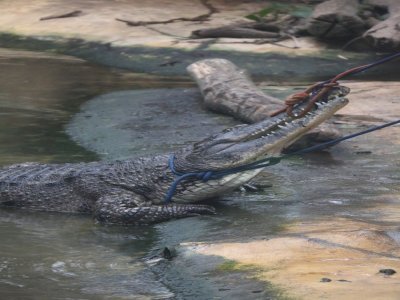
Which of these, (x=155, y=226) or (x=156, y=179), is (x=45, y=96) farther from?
(x=155, y=226)

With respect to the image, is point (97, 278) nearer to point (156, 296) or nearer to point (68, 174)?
point (156, 296)

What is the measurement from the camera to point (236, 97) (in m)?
9.00

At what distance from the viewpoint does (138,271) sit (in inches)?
197

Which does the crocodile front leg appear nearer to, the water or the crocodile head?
the water

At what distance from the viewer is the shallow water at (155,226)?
473cm

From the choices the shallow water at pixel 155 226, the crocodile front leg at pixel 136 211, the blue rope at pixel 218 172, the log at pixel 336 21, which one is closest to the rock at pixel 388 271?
the shallow water at pixel 155 226

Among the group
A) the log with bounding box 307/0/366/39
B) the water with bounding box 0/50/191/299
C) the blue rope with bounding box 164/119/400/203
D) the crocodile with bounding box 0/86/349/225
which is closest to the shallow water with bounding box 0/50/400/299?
the water with bounding box 0/50/191/299

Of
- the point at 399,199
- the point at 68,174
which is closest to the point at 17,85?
the point at 68,174

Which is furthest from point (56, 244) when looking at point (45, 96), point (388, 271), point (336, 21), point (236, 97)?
point (336, 21)

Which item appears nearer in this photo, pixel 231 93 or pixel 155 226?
pixel 155 226

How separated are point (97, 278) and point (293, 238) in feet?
3.43

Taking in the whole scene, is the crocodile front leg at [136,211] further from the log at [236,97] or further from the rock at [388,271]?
the rock at [388,271]

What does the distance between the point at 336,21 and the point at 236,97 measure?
15.7 ft

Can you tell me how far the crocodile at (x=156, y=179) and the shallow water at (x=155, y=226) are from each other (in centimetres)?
12
